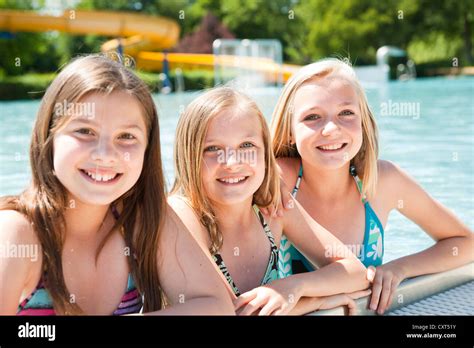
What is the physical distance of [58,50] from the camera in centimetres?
3362

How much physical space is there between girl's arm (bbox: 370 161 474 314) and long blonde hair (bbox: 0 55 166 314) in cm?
95

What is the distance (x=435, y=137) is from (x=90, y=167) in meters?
7.14

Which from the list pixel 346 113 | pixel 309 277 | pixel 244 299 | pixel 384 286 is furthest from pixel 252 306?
pixel 346 113

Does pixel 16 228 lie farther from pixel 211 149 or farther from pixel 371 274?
pixel 371 274

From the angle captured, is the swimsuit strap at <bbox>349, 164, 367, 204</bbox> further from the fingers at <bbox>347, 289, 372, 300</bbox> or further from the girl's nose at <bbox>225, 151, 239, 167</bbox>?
the girl's nose at <bbox>225, 151, 239, 167</bbox>

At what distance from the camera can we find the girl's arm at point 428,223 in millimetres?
2447

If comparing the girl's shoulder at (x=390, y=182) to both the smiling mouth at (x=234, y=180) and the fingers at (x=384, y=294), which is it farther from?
the smiling mouth at (x=234, y=180)

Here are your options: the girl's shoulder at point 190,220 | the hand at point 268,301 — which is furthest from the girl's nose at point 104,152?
the hand at point 268,301

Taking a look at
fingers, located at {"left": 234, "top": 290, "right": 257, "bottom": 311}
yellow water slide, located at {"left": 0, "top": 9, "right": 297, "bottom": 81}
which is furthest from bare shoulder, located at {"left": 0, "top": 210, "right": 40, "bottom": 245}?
yellow water slide, located at {"left": 0, "top": 9, "right": 297, "bottom": 81}

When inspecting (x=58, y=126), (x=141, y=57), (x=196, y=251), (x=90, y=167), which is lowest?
(x=196, y=251)

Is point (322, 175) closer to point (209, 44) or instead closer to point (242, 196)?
point (242, 196)

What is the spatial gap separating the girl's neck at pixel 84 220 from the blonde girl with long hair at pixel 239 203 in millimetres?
328

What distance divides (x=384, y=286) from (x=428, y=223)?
0.49 metres
